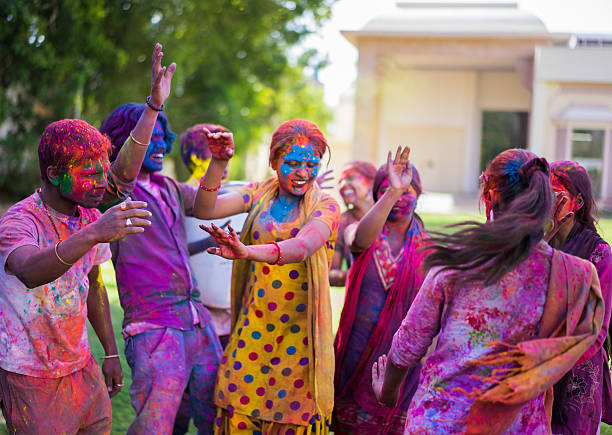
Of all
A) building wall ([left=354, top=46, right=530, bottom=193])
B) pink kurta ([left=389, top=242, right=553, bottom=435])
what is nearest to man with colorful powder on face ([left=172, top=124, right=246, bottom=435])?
pink kurta ([left=389, top=242, right=553, bottom=435])

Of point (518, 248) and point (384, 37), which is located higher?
point (384, 37)

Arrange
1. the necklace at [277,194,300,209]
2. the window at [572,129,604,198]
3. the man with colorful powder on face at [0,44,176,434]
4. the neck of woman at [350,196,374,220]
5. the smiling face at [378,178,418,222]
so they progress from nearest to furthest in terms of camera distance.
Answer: the man with colorful powder on face at [0,44,176,434] → the necklace at [277,194,300,209] → the smiling face at [378,178,418,222] → the neck of woman at [350,196,374,220] → the window at [572,129,604,198]

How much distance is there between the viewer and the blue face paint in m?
3.70

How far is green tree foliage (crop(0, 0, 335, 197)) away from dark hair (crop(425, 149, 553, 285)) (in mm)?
13047

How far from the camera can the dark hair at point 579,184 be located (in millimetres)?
3721

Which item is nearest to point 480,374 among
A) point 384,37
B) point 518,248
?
point 518,248

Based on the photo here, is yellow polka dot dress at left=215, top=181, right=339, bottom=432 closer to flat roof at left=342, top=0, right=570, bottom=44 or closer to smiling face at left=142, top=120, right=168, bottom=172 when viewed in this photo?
smiling face at left=142, top=120, right=168, bottom=172

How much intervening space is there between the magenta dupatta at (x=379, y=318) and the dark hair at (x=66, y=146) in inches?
70.2

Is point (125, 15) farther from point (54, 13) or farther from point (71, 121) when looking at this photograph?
point (71, 121)

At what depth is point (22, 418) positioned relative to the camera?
2.99 m

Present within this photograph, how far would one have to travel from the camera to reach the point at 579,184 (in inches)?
147

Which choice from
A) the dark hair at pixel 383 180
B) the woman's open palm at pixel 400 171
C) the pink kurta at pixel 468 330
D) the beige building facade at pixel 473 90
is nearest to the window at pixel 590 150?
the beige building facade at pixel 473 90

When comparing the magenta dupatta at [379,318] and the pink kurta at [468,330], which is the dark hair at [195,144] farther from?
the pink kurta at [468,330]

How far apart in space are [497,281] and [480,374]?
0.33 m
